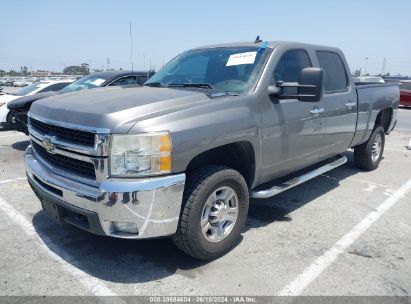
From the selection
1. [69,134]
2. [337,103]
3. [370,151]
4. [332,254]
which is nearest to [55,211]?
[69,134]

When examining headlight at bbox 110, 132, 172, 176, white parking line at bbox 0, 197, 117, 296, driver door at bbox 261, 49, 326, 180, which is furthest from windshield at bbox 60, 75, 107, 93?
headlight at bbox 110, 132, 172, 176

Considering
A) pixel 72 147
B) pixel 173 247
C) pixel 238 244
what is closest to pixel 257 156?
pixel 238 244

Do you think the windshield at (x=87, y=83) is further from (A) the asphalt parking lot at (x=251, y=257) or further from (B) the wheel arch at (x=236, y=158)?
(B) the wheel arch at (x=236, y=158)

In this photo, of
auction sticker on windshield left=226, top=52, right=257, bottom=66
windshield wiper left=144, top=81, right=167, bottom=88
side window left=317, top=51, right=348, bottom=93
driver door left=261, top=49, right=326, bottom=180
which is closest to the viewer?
driver door left=261, top=49, right=326, bottom=180

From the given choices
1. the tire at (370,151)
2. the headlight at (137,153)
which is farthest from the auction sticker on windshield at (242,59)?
the tire at (370,151)

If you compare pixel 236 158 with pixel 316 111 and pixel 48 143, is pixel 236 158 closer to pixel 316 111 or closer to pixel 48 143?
pixel 316 111

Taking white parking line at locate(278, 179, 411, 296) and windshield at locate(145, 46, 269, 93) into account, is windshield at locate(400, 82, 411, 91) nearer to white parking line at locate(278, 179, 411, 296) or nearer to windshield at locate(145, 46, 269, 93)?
white parking line at locate(278, 179, 411, 296)

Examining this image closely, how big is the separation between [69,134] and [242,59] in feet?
6.41

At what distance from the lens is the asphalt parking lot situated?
3.00 meters

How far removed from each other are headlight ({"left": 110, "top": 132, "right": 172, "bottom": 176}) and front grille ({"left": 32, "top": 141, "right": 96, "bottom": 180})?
246 millimetres

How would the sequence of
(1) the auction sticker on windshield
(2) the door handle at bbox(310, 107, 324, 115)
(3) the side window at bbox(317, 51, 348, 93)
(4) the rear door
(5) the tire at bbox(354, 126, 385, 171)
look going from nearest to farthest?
(1) the auction sticker on windshield
(2) the door handle at bbox(310, 107, 324, 115)
(4) the rear door
(3) the side window at bbox(317, 51, 348, 93)
(5) the tire at bbox(354, 126, 385, 171)

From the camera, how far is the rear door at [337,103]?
480 centimetres

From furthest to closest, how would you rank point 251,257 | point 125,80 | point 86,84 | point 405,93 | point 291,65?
point 405,93 → point 125,80 → point 86,84 → point 291,65 → point 251,257

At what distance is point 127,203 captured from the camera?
2.74m
